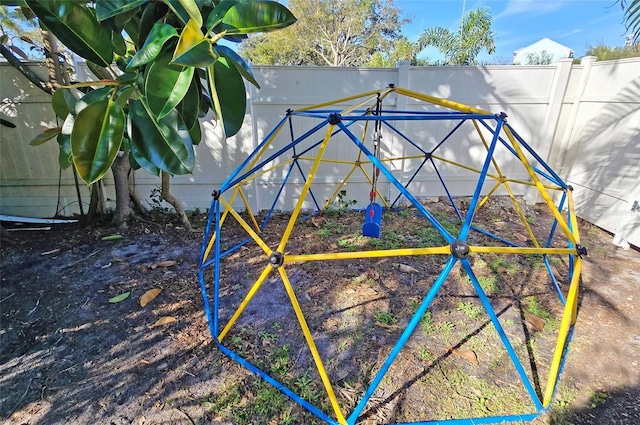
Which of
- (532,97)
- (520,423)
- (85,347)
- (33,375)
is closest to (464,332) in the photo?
(520,423)

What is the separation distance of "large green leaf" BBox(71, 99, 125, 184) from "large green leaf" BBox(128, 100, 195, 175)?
0.44 ft

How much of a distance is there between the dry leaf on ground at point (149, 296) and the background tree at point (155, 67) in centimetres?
113

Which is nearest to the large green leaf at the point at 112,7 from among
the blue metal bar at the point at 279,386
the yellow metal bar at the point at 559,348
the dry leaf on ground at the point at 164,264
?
the blue metal bar at the point at 279,386

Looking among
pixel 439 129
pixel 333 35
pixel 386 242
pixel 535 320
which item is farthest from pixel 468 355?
pixel 333 35

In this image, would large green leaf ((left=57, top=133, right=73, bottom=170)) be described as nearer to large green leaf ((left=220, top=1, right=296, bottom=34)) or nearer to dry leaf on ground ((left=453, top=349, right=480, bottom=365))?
large green leaf ((left=220, top=1, right=296, bottom=34))

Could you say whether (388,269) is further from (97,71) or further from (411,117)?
(97,71)

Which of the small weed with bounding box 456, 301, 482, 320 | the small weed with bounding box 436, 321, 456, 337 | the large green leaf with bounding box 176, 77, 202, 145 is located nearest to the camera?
the large green leaf with bounding box 176, 77, 202, 145

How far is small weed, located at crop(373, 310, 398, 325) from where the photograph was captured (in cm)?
207

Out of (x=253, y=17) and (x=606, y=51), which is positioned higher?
(x=606, y=51)

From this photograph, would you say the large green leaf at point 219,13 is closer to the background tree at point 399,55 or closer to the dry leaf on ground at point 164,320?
the dry leaf on ground at point 164,320

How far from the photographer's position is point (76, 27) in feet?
4.34

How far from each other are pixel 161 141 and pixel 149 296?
4.30 ft

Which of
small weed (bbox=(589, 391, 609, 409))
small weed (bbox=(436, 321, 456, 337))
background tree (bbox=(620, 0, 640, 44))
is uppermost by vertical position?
background tree (bbox=(620, 0, 640, 44))

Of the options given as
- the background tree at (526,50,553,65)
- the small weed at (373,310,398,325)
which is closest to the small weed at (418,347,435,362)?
the small weed at (373,310,398,325)
